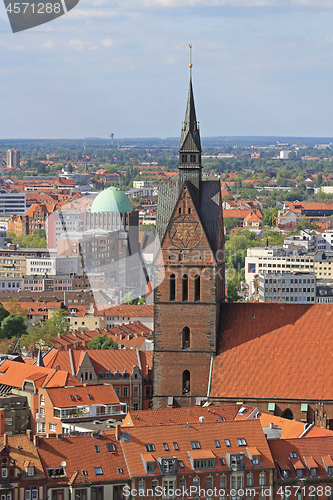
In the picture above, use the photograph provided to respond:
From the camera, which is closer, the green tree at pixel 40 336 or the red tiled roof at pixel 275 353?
the red tiled roof at pixel 275 353

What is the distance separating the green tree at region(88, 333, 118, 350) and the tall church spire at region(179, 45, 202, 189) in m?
32.7

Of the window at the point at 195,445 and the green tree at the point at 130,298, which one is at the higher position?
the window at the point at 195,445

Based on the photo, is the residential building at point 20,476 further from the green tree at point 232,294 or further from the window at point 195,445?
the green tree at point 232,294

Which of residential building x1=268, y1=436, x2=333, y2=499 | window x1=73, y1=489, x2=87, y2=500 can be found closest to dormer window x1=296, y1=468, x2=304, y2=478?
residential building x1=268, y1=436, x2=333, y2=499

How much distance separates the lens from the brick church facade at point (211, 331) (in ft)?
224

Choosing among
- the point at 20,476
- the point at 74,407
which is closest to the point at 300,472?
the point at 20,476

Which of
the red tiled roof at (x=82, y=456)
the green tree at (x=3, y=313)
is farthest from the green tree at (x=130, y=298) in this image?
the red tiled roof at (x=82, y=456)

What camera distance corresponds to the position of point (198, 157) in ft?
228

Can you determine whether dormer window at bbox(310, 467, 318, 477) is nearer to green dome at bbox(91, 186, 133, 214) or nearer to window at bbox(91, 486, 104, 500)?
window at bbox(91, 486, 104, 500)

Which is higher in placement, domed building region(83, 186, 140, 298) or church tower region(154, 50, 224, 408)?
church tower region(154, 50, 224, 408)

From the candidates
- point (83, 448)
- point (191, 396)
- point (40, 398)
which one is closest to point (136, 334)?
point (40, 398)

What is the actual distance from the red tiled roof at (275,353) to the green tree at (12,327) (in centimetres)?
5200

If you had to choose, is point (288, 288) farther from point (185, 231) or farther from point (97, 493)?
point (97, 493)

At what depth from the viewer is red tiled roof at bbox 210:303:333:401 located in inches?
2675
